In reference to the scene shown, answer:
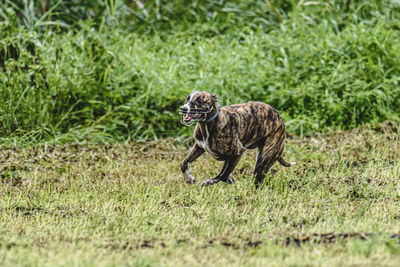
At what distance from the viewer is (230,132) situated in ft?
18.6

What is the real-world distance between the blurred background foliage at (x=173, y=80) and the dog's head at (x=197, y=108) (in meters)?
3.15

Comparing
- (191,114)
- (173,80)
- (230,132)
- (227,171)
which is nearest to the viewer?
(191,114)

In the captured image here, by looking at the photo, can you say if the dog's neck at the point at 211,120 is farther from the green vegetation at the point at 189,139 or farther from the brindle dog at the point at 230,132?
the green vegetation at the point at 189,139

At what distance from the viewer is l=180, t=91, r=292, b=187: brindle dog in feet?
17.9

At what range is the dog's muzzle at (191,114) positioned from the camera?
532cm

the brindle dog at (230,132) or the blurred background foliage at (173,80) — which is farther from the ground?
the brindle dog at (230,132)

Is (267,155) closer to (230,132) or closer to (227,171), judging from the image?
(227,171)

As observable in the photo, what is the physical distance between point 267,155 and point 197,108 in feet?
3.42

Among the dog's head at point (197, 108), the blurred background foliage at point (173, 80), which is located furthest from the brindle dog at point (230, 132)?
the blurred background foliage at point (173, 80)

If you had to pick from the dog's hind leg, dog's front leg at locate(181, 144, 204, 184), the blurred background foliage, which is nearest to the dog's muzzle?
dog's front leg at locate(181, 144, 204, 184)

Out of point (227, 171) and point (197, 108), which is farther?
point (227, 171)

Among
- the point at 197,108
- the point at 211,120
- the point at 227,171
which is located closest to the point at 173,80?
the point at 227,171

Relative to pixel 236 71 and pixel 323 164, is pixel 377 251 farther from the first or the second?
pixel 236 71

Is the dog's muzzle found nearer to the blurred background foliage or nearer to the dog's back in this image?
the dog's back
